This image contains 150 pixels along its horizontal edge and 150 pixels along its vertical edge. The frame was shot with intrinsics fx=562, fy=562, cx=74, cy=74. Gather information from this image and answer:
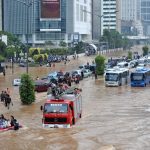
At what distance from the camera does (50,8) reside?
149750 mm

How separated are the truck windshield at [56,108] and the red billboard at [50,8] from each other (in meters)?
119

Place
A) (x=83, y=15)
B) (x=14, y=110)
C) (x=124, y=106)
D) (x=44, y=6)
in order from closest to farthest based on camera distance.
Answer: (x=14, y=110) < (x=124, y=106) < (x=44, y=6) < (x=83, y=15)

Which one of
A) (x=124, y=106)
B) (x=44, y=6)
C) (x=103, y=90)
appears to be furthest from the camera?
(x=44, y=6)

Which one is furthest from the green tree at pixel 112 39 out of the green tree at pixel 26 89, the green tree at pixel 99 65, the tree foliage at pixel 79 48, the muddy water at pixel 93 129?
the green tree at pixel 26 89

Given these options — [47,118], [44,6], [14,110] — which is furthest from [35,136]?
[44,6]

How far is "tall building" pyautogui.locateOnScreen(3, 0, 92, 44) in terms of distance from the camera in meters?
150

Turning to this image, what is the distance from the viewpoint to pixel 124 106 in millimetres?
41500

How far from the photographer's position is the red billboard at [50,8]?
147012mm

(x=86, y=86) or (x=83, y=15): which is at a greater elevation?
(x=83, y=15)

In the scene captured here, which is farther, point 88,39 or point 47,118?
point 88,39

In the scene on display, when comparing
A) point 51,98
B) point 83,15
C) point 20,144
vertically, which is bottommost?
point 20,144

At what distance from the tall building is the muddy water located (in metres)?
104

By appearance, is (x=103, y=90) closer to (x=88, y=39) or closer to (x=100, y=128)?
(x=100, y=128)

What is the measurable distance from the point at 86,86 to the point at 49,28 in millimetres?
97682
